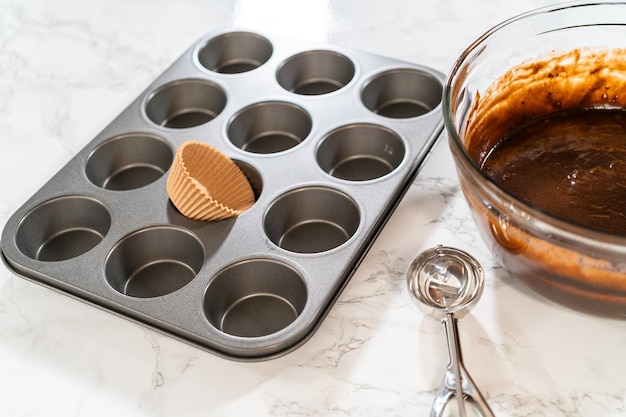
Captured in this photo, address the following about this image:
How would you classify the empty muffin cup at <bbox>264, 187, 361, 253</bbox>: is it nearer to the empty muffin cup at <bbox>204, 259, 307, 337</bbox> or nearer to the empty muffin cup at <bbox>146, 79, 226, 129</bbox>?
the empty muffin cup at <bbox>204, 259, 307, 337</bbox>

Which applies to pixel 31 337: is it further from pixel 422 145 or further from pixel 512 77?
pixel 512 77

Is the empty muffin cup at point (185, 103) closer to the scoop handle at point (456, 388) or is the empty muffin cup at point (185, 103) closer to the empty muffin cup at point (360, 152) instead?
the empty muffin cup at point (360, 152)

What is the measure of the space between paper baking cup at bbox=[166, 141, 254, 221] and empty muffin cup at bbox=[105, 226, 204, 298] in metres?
0.04

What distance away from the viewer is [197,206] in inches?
40.1

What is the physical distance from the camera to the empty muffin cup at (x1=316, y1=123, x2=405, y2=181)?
1167mm

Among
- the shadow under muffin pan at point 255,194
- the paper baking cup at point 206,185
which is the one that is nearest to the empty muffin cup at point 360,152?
the shadow under muffin pan at point 255,194

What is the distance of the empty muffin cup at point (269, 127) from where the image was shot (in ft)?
4.01

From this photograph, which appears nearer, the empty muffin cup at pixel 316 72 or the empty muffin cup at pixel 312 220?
the empty muffin cup at pixel 312 220

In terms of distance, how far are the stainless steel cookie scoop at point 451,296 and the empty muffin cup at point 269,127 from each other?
39 cm

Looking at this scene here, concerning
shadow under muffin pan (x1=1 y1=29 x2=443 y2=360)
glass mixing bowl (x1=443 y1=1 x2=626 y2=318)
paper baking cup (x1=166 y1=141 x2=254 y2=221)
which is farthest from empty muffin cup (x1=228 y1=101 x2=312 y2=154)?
glass mixing bowl (x1=443 y1=1 x2=626 y2=318)

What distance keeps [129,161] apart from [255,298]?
365mm

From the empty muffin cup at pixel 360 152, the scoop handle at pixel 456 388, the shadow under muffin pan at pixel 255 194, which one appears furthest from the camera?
the empty muffin cup at pixel 360 152

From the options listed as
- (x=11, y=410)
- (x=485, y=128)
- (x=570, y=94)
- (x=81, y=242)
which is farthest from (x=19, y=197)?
(x=570, y=94)

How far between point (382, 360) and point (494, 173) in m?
0.28
